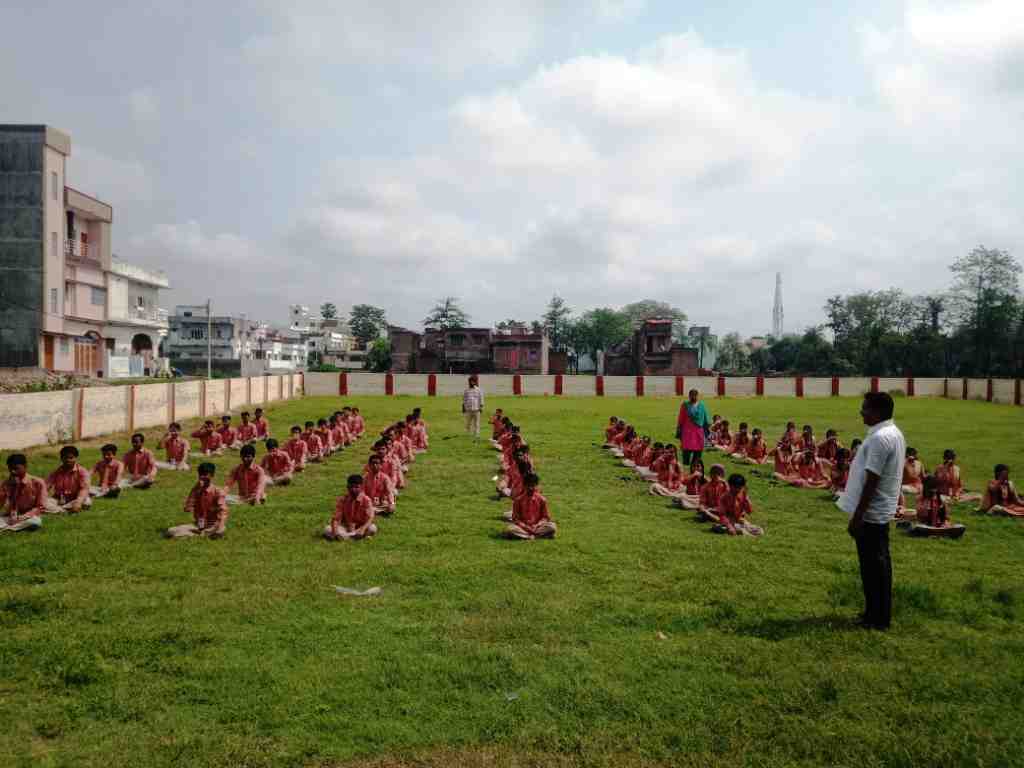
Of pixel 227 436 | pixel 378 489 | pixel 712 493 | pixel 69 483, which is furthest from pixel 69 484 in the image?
pixel 712 493

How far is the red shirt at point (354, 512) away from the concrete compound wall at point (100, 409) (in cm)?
→ 1264

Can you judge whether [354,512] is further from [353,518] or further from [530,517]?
[530,517]

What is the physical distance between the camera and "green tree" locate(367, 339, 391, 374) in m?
82.8

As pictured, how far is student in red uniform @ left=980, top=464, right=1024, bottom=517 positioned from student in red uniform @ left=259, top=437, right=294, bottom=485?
44.2ft

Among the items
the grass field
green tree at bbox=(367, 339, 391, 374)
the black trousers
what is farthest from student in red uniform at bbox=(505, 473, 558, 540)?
green tree at bbox=(367, 339, 391, 374)

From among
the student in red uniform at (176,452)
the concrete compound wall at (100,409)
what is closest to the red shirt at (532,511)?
the student in red uniform at (176,452)

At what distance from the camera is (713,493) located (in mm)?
12617

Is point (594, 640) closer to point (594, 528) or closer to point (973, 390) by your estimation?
point (594, 528)

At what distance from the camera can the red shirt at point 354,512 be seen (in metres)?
11.0

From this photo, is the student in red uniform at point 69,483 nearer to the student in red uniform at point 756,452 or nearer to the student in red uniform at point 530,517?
the student in red uniform at point 530,517

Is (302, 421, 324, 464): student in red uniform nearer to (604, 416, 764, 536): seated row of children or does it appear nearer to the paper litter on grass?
(604, 416, 764, 536): seated row of children

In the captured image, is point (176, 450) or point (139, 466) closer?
point (139, 466)

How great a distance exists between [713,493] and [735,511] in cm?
92

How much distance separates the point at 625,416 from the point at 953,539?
23523mm
